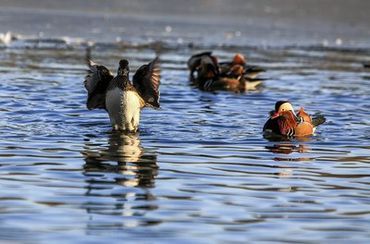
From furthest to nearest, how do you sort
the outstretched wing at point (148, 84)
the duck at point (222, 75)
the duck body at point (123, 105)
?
1. the duck at point (222, 75)
2. the outstretched wing at point (148, 84)
3. the duck body at point (123, 105)

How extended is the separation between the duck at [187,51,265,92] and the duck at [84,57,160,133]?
19.9 feet

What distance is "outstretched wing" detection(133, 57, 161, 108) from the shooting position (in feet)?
41.9

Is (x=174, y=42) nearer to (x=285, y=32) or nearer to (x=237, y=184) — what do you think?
(x=285, y=32)

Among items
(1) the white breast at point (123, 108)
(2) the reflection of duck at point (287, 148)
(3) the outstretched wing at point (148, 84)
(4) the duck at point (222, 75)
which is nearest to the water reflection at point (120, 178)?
(1) the white breast at point (123, 108)

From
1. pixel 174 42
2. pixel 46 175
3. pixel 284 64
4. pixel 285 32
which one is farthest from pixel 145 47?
pixel 46 175

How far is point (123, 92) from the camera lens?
39.9ft

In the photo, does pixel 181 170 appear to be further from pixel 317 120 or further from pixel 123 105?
pixel 317 120

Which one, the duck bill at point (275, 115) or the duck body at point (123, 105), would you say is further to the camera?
the duck bill at point (275, 115)

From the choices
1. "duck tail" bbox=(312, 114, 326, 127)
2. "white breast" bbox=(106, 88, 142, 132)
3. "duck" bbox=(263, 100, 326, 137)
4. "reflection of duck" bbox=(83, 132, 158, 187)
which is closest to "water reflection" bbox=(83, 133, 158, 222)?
"reflection of duck" bbox=(83, 132, 158, 187)

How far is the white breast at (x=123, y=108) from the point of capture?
12195mm

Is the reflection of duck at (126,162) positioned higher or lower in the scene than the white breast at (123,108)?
lower

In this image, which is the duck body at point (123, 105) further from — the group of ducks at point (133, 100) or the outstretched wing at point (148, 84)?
the outstretched wing at point (148, 84)

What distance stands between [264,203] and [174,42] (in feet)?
61.6

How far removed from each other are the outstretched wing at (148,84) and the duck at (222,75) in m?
6.03
